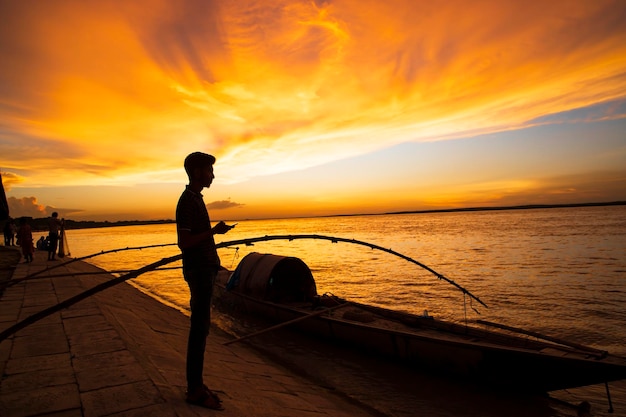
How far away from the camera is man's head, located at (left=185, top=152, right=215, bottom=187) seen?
4.47 meters

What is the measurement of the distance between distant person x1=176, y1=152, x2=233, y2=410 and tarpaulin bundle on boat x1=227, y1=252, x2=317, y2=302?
34.7 feet

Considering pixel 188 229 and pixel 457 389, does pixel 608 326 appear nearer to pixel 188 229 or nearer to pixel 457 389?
pixel 457 389

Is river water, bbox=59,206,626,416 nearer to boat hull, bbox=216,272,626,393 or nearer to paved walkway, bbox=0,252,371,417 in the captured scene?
boat hull, bbox=216,272,626,393

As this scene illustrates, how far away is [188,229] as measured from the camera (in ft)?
13.9

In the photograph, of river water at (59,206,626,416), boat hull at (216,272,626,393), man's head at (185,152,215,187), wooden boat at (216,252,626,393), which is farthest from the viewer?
river water at (59,206,626,416)

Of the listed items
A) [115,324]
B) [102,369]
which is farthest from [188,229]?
[115,324]

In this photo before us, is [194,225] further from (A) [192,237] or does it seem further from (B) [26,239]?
(B) [26,239]

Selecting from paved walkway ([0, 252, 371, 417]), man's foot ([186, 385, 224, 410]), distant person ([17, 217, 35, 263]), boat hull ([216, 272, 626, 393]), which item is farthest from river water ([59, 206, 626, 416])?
distant person ([17, 217, 35, 263])

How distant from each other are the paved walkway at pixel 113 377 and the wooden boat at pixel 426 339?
8.42ft

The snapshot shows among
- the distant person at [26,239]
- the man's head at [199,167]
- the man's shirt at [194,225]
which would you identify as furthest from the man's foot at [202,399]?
the distant person at [26,239]

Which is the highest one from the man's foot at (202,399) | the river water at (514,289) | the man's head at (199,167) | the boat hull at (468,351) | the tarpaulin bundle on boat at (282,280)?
the man's head at (199,167)

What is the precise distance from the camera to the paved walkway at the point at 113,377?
4207 mm

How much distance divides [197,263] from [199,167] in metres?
1.22

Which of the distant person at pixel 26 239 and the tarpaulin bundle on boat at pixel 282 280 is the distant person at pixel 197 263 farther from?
the distant person at pixel 26 239
